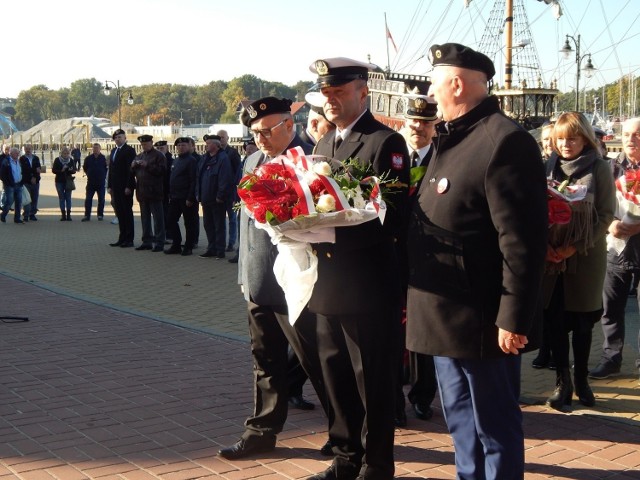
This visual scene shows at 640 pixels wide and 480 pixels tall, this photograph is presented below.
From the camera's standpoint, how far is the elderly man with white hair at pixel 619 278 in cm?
660

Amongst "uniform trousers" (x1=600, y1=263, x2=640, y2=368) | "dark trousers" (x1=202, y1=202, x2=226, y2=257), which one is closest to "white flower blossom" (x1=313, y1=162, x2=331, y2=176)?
"uniform trousers" (x1=600, y1=263, x2=640, y2=368)

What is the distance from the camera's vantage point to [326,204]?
12.5ft

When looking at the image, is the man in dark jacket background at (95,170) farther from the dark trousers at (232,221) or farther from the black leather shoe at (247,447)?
the black leather shoe at (247,447)

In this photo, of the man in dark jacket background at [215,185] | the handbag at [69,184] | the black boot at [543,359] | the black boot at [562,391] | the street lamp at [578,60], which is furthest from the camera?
the street lamp at [578,60]

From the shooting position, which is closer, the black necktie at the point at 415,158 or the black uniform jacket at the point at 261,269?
the black uniform jacket at the point at 261,269

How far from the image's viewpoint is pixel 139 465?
4797 millimetres

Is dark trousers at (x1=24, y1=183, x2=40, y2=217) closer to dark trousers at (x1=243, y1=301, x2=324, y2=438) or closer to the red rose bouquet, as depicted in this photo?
dark trousers at (x1=243, y1=301, x2=324, y2=438)

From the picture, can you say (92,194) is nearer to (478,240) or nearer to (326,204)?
(326,204)

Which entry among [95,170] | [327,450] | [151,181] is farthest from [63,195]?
[327,450]

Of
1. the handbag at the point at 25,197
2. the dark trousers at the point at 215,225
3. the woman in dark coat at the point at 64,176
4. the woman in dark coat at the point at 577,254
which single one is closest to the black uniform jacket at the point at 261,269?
the woman in dark coat at the point at 577,254

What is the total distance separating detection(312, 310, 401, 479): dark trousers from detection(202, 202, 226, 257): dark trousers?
9.95 meters

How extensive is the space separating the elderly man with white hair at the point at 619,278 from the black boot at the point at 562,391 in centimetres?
101

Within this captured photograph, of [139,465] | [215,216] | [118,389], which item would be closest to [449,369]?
[139,465]

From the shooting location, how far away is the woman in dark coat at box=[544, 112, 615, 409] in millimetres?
5730
